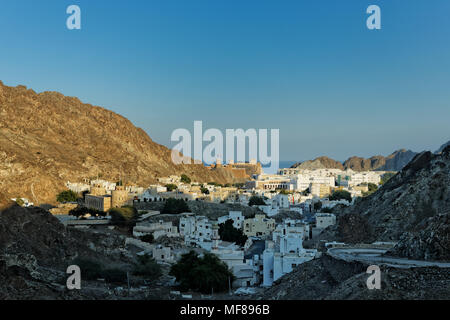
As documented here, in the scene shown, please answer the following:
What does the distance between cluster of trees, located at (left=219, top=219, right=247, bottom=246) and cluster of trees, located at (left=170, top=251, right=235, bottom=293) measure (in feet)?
47.5

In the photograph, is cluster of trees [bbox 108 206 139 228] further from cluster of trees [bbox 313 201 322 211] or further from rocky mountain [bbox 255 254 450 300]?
cluster of trees [bbox 313 201 322 211]

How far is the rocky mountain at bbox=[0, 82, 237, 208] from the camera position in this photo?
201 ft

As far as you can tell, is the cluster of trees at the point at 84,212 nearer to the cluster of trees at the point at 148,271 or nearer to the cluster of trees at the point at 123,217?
the cluster of trees at the point at 123,217

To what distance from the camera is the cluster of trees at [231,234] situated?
41.9 metres

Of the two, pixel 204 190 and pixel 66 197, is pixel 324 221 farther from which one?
pixel 66 197

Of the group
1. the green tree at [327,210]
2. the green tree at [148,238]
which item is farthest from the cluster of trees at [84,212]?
the green tree at [327,210]

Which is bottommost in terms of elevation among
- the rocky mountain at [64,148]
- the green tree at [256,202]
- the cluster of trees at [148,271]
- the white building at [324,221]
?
the cluster of trees at [148,271]

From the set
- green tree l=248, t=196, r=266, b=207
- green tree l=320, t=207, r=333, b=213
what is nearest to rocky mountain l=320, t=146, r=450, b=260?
green tree l=320, t=207, r=333, b=213

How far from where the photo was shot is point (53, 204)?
5719 cm

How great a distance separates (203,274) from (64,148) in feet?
197

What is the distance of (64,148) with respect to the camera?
258ft

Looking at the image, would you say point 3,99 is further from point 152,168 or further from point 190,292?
point 190,292

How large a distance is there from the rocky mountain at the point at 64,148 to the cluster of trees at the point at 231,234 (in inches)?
959
